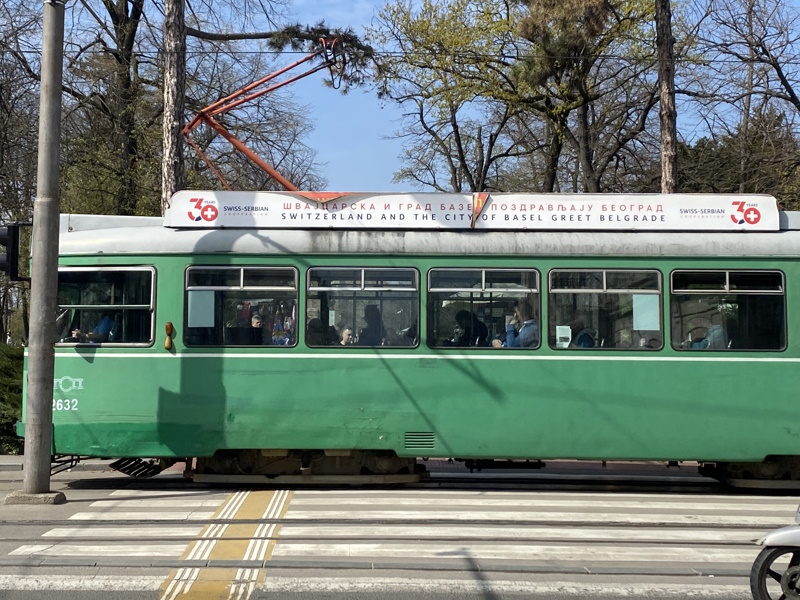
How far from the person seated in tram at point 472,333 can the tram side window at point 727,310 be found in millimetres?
2229

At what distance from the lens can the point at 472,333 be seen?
9.55 metres

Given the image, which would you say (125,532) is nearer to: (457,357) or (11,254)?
(11,254)

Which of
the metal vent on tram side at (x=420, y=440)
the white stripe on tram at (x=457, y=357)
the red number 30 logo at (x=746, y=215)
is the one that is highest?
the red number 30 logo at (x=746, y=215)

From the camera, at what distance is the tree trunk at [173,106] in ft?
44.5

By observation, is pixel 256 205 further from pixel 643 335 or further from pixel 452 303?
pixel 643 335

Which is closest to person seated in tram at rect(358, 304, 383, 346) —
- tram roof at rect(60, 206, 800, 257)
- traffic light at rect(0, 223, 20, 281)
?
tram roof at rect(60, 206, 800, 257)

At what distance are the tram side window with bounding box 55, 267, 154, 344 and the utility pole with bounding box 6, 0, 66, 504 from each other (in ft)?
1.50

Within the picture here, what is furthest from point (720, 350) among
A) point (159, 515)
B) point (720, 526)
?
point (159, 515)

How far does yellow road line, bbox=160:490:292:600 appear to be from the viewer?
19.1 ft

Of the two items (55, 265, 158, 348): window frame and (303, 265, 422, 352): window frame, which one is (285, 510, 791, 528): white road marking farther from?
(55, 265, 158, 348): window frame

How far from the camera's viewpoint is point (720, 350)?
374 inches

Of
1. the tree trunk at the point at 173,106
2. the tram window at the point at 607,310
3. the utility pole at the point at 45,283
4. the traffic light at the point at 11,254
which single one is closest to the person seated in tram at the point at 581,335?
the tram window at the point at 607,310

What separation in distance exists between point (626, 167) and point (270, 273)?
64.3 ft

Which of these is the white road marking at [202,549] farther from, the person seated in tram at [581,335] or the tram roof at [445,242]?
the person seated in tram at [581,335]
